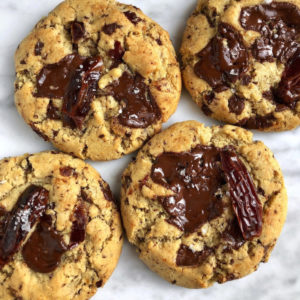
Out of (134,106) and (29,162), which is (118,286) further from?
(134,106)

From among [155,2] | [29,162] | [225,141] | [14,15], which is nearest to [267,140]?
[225,141]

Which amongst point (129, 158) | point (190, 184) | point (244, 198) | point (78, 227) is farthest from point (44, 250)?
point (244, 198)

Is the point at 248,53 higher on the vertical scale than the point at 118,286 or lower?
higher

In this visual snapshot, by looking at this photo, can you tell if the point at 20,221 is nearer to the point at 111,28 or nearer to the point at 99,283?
the point at 99,283

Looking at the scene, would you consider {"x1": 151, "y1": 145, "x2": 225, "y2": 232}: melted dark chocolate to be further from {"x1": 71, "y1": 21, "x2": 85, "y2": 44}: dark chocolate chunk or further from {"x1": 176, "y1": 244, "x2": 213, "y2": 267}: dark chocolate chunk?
{"x1": 71, "y1": 21, "x2": 85, "y2": 44}: dark chocolate chunk

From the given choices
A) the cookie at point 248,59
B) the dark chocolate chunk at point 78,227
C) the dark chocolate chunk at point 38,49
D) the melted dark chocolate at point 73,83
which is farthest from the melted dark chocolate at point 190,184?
the dark chocolate chunk at point 38,49

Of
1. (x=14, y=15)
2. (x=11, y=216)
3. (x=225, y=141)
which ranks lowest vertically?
(x=11, y=216)

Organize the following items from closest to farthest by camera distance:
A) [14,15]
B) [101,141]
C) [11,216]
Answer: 1. [11,216]
2. [101,141]
3. [14,15]

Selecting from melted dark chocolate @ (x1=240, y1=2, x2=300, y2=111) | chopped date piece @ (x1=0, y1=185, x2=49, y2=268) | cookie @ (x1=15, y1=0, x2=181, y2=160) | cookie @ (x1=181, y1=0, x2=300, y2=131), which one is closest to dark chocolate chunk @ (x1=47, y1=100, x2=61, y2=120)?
cookie @ (x1=15, y1=0, x2=181, y2=160)
